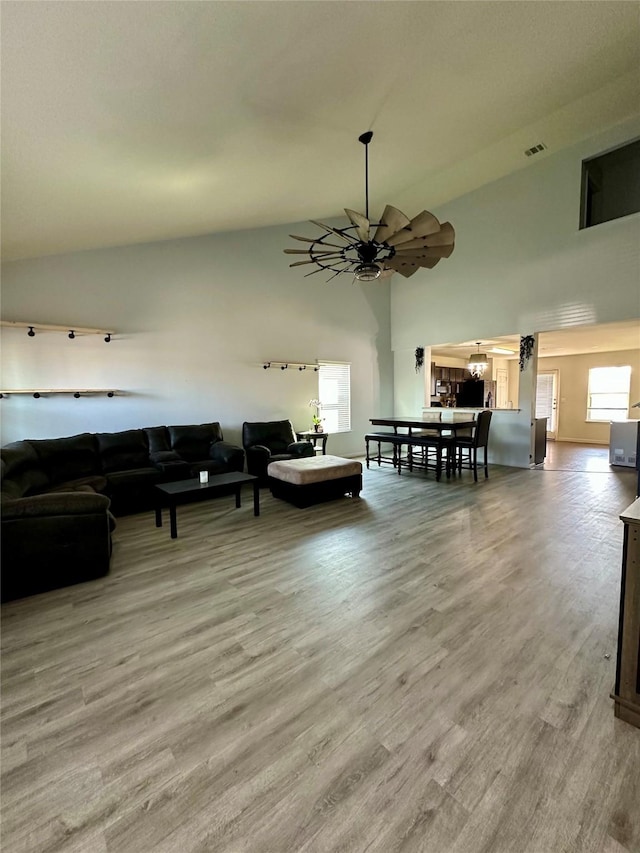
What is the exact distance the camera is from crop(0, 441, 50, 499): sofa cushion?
3.34 m

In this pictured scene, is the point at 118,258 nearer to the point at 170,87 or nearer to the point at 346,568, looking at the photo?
the point at 170,87

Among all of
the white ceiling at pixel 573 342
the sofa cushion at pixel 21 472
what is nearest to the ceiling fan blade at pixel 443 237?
the white ceiling at pixel 573 342

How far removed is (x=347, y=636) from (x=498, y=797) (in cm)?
99

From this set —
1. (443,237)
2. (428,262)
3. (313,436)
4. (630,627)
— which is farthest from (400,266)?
(630,627)

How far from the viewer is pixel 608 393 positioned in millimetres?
9594

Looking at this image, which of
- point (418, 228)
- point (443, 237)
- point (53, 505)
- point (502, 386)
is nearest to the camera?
point (53, 505)

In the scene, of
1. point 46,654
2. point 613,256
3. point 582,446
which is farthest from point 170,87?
point 582,446

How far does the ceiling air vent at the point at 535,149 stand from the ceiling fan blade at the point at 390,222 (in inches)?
161

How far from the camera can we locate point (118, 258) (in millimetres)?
5168

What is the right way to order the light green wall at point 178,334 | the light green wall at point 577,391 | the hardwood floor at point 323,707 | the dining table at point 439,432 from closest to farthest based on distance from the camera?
the hardwood floor at point 323,707
the light green wall at point 178,334
the dining table at point 439,432
the light green wall at point 577,391

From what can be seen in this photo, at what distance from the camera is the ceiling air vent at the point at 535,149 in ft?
18.6

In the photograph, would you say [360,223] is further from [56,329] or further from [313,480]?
[56,329]

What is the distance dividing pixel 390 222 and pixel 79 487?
159 inches

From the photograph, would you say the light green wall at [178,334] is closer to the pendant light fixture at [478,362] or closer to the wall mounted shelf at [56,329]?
the wall mounted shelf at [56,329]
